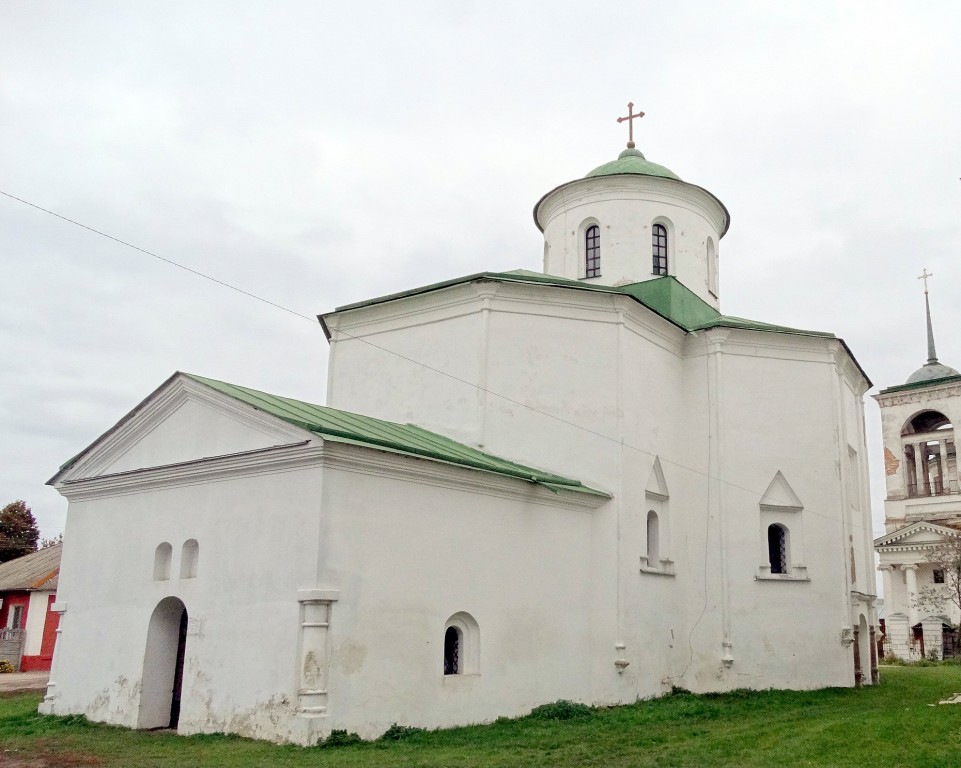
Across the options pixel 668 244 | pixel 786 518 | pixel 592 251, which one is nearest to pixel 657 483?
pixel 786 518

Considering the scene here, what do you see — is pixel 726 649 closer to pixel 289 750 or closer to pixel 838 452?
pixel 838 452

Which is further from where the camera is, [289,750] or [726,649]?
[726,649]

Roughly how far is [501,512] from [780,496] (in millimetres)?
7411

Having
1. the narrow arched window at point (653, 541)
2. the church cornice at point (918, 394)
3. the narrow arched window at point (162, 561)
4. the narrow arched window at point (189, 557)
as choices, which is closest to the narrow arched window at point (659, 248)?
the narrow arched window at point (653, 541)

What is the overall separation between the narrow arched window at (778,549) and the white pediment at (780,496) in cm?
50

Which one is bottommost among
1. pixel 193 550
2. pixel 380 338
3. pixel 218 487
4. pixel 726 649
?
pixel 726 649

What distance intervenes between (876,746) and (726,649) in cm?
653

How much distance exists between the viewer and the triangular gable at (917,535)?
42.9 meters

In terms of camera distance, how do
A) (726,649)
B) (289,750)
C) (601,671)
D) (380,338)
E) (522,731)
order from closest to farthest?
(289,750) → (522,731) → (601,671) → (726,649) → (380,338)

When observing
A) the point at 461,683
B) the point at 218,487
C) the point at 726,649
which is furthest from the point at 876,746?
the point at 218,487

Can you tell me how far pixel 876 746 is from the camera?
10961 millimetres

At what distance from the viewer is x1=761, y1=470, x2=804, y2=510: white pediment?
18.6 m

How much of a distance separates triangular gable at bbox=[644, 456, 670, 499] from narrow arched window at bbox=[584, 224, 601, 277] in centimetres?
544

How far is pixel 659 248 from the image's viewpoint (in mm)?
21422
